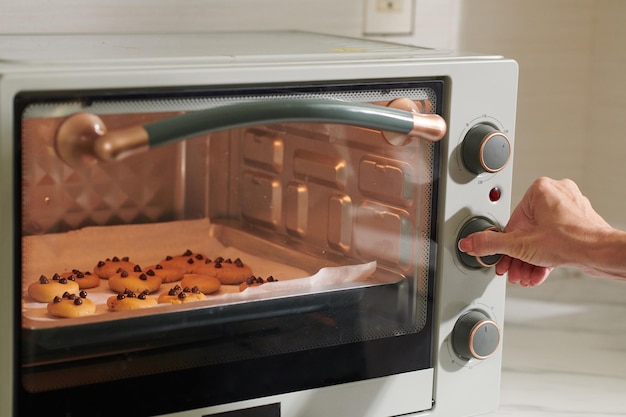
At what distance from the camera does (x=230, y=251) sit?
3.34ft

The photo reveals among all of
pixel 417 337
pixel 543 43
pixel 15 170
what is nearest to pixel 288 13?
pixel 543 43

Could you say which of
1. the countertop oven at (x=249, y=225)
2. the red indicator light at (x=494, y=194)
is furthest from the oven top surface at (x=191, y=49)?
the red indicator light at (x=494, y=194)

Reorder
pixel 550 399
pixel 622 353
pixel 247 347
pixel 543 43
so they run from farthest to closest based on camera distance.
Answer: pixel 543 43 < pixel 622 353 < pixel 550 399 < pixel 247 347

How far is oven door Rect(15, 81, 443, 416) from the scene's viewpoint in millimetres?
789

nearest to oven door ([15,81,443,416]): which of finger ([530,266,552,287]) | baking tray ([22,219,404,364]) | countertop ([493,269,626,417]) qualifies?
baking tray ([22,219,404,364])

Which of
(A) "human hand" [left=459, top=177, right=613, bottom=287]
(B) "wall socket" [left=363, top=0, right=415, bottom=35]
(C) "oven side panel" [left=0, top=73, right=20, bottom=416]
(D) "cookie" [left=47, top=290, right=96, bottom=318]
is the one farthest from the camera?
(B) "wall socket" [left=363, top=0, right=415, bottom=35]

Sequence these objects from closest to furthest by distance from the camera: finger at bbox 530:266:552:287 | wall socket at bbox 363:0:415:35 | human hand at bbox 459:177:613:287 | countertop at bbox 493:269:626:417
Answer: human hand at bbox 459:177:613:287 < finger at bbox 530:266:552:287 < countertop at bbox 493:269:626:417 < wall socket at bbox 363:0:415:35

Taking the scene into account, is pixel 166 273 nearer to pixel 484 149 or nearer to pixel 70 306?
pixel 70 306

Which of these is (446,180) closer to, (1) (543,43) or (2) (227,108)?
(2) (227,108)

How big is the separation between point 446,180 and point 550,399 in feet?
1.40

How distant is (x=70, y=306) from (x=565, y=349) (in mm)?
835

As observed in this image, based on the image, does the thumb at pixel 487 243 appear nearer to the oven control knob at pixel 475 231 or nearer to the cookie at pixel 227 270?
the oven control knob at pixel 475 231

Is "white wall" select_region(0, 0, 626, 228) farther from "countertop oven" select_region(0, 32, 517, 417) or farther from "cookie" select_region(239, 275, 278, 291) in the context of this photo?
"cookie" select_region(239, 275, 278, 291)

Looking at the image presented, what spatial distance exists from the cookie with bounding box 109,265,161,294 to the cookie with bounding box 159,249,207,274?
0.10ft
